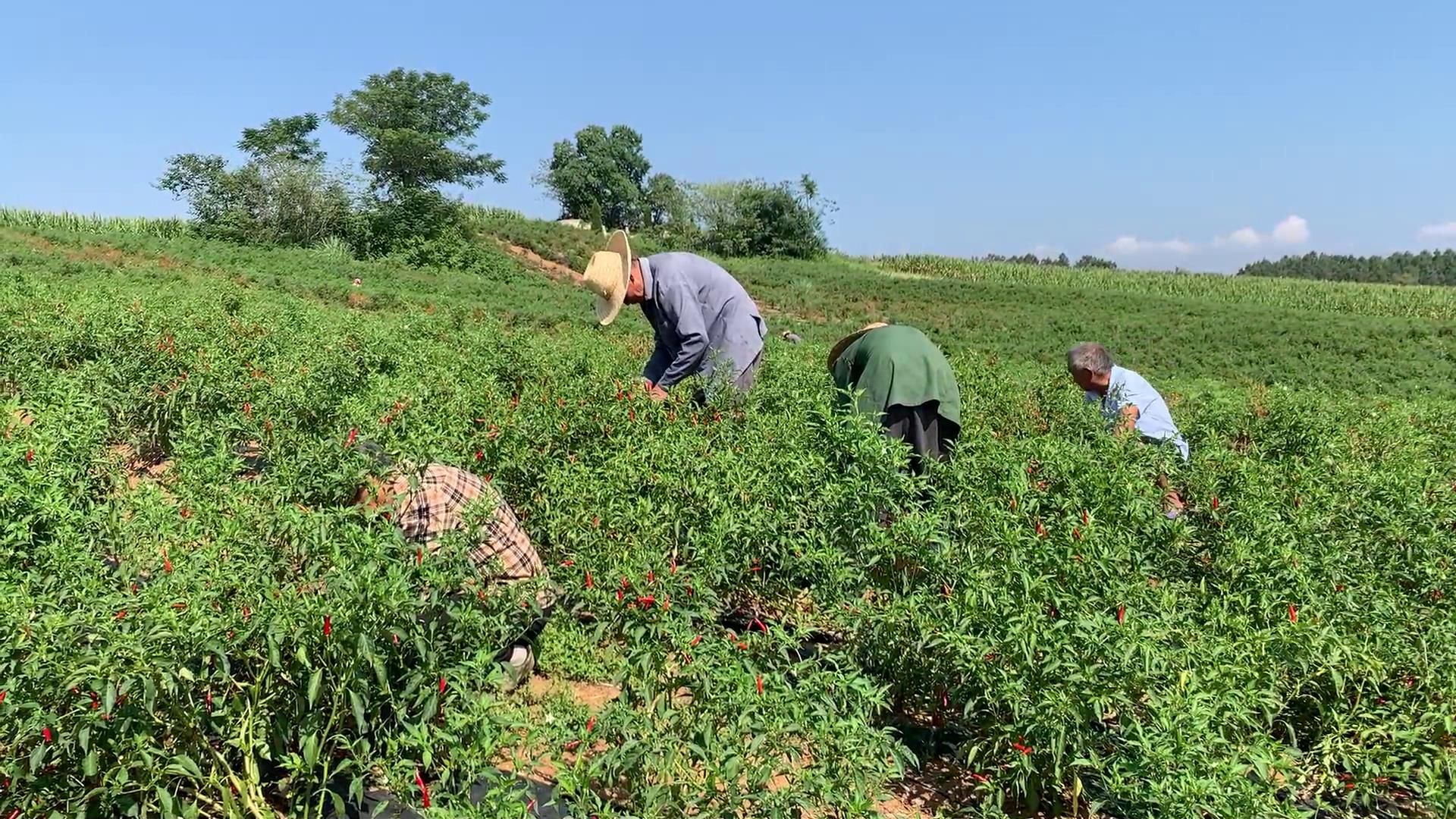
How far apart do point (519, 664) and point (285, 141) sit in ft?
114

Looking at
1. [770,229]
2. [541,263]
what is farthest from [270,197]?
[770,229]

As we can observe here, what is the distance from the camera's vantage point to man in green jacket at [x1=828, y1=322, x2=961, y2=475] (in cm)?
470

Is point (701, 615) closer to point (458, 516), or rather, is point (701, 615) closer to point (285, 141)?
point (458, 516)

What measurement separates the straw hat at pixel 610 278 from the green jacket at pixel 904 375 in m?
1.45

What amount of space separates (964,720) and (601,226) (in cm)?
3893

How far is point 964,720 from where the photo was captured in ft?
9.68

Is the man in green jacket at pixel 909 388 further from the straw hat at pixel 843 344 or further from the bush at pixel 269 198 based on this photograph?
the bush at pixel 269 198

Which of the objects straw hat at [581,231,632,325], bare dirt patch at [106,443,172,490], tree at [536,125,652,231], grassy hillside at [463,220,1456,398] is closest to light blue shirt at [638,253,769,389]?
straw hat at [581,231,632,325]

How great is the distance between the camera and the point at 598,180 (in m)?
59.1

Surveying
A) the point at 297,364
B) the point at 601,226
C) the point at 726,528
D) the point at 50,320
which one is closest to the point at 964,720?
the point at 726,528

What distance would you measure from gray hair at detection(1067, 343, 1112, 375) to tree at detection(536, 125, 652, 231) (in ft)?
172

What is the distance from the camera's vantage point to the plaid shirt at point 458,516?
3.13 m

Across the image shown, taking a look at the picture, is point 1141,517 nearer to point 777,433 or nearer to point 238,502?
point 777,433

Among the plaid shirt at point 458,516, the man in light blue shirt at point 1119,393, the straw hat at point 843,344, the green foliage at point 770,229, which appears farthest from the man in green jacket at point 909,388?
the green foliage at point 770,229
